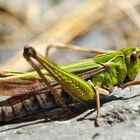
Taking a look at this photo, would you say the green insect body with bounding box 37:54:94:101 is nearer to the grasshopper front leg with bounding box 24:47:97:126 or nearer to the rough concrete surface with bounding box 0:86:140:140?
the grasshopper front leg with bounding box 24:47:97:126

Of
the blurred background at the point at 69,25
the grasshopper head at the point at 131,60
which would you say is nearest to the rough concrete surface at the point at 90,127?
the grasshopper head at the point at 131,60

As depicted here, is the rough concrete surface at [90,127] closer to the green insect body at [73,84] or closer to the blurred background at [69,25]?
the green insect body at [73,84]

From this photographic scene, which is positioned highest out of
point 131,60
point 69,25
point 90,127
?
point 69,25

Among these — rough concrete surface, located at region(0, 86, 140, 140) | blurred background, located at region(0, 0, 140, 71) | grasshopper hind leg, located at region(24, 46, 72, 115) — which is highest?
blurred background, located at region(0, 0, 140, 71)

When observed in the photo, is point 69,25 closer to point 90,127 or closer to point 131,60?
point 131,60

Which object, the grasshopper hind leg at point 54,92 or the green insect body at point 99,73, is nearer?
the grasshopper hind leg at point 54,92

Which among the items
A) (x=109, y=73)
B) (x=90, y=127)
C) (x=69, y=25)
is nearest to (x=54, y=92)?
(x=90, y=127)

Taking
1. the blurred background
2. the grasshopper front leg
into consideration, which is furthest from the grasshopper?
the blurred background
